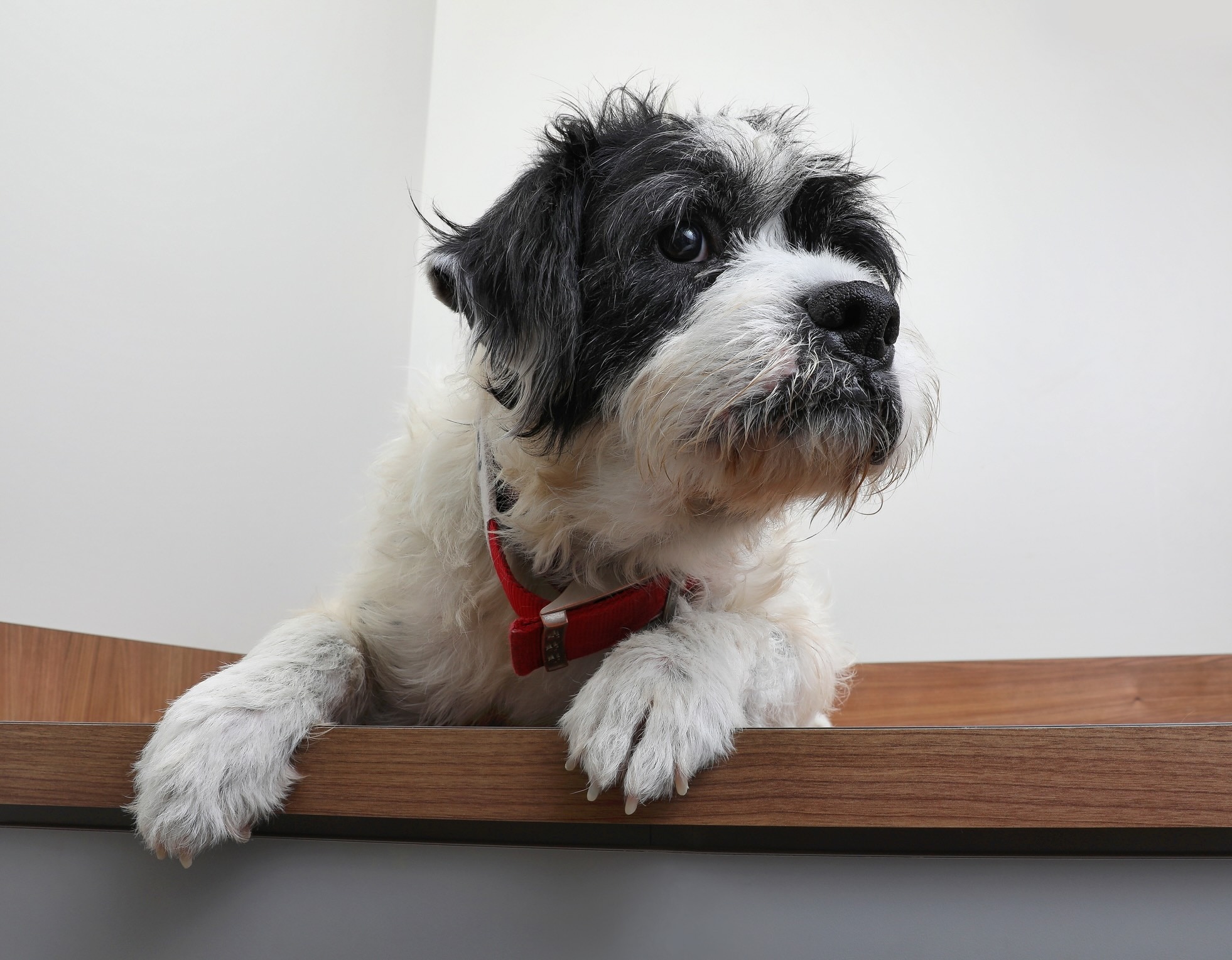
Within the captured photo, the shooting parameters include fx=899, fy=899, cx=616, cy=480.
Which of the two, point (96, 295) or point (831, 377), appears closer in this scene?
point (831, 377)

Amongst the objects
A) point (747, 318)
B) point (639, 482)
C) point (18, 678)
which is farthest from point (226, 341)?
point (747, 318)

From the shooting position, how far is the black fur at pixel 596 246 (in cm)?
92

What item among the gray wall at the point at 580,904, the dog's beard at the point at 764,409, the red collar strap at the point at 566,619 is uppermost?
the dog's beard at the point at 764,409

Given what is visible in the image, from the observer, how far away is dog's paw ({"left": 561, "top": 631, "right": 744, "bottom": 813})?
0.68 metres

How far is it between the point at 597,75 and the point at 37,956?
2.34 metres

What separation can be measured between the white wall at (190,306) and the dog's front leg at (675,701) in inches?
38.9

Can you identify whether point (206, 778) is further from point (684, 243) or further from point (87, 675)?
point (87, 675)

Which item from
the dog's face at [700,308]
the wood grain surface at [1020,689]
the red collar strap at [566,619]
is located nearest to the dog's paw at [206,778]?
the red collar strap at [566,619]

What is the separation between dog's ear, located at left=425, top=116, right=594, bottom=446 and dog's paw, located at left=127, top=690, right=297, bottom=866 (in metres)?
0.39

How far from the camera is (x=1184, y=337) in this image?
2.02m

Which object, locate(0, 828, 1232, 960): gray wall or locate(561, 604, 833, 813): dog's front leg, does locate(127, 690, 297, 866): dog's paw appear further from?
locate(561, 604, 833, 813): dog's front leg

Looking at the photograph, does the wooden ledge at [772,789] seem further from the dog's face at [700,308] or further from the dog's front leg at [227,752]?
the dog's face at [700,308]

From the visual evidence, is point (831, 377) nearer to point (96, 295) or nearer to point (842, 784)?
point (842, 784)

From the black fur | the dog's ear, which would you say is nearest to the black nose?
the black fur
